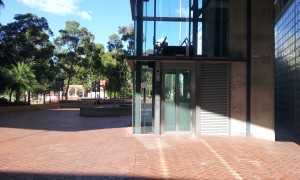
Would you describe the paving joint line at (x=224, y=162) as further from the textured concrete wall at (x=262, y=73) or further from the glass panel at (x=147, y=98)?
the textured concrete wall at (x=262, y=73)

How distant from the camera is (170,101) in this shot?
13.1 meters

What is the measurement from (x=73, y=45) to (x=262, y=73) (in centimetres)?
2611

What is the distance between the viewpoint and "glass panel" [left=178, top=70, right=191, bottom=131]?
13.1 m

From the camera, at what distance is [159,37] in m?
13.9

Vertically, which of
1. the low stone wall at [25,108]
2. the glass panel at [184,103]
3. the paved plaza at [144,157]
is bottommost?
the paved plaza at [144,157]

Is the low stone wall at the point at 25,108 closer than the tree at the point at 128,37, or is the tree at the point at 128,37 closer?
the low stone wall at the point at 25,108

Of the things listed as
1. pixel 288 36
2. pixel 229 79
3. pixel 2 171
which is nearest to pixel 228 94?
pixel 229 79

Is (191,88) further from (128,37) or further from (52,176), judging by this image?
(128,37)

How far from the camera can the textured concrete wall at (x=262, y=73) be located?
12.8m

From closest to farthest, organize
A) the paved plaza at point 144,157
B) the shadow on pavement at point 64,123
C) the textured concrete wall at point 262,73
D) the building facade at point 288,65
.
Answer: the paved plaza at point 144,157 < the textured concrete wall at point 262,73 < the shadow on pavement at point 64,123 < the building facade at point 288,65

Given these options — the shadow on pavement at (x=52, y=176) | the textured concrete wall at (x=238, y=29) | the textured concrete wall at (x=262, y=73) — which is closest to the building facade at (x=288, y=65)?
the textured concrete wall at (x=262, y=73)

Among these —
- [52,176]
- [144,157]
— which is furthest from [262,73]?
[52,176]

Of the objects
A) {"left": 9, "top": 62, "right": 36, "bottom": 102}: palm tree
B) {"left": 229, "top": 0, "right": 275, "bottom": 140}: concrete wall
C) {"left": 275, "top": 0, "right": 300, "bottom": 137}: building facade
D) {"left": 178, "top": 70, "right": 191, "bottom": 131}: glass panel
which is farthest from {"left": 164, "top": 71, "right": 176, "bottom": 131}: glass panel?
{"left": 9, "top": 62, "right": 36, "bottom": 102}: palm tree

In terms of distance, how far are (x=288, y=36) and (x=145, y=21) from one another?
8.35 m
